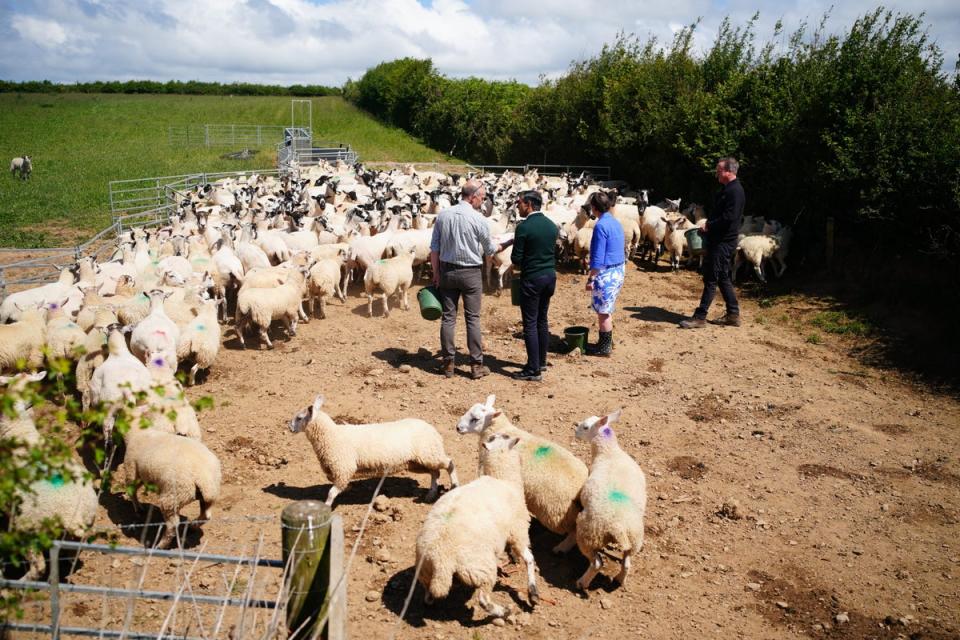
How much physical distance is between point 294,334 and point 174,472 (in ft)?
16.7

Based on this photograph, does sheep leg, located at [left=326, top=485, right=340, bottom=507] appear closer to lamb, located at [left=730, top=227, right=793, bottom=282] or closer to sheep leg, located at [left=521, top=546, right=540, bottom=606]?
sheep leg, located at [left=521, top=546, right=540, bottom=606]

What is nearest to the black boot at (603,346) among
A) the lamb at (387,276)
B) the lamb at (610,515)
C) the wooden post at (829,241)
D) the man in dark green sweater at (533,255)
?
the man in dark green sweater at (533,255)

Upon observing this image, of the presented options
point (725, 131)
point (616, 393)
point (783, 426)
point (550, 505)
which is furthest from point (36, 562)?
point (725, 131)

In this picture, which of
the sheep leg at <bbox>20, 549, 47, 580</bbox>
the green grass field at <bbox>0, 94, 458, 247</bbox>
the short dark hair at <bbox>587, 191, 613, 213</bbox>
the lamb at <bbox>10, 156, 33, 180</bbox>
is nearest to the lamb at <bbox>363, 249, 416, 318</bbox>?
the short dark hair at <bbox>587, 191, 613, 213</bbox>

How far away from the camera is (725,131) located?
640 inches

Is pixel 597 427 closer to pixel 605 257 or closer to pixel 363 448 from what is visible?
pixel 363 448

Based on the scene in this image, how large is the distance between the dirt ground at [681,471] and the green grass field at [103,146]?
12972 mm

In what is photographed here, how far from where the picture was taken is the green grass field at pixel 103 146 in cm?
2097

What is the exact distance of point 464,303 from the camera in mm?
8391

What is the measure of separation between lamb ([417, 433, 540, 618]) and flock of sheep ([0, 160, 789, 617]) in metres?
0.01

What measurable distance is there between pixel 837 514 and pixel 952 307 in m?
6.42

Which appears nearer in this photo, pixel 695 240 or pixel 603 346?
pixel 603 346

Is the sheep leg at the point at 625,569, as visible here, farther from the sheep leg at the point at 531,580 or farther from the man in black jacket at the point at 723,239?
the man in black jacket at the point at 723,239

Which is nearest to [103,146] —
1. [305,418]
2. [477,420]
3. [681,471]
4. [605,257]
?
[605,257]
